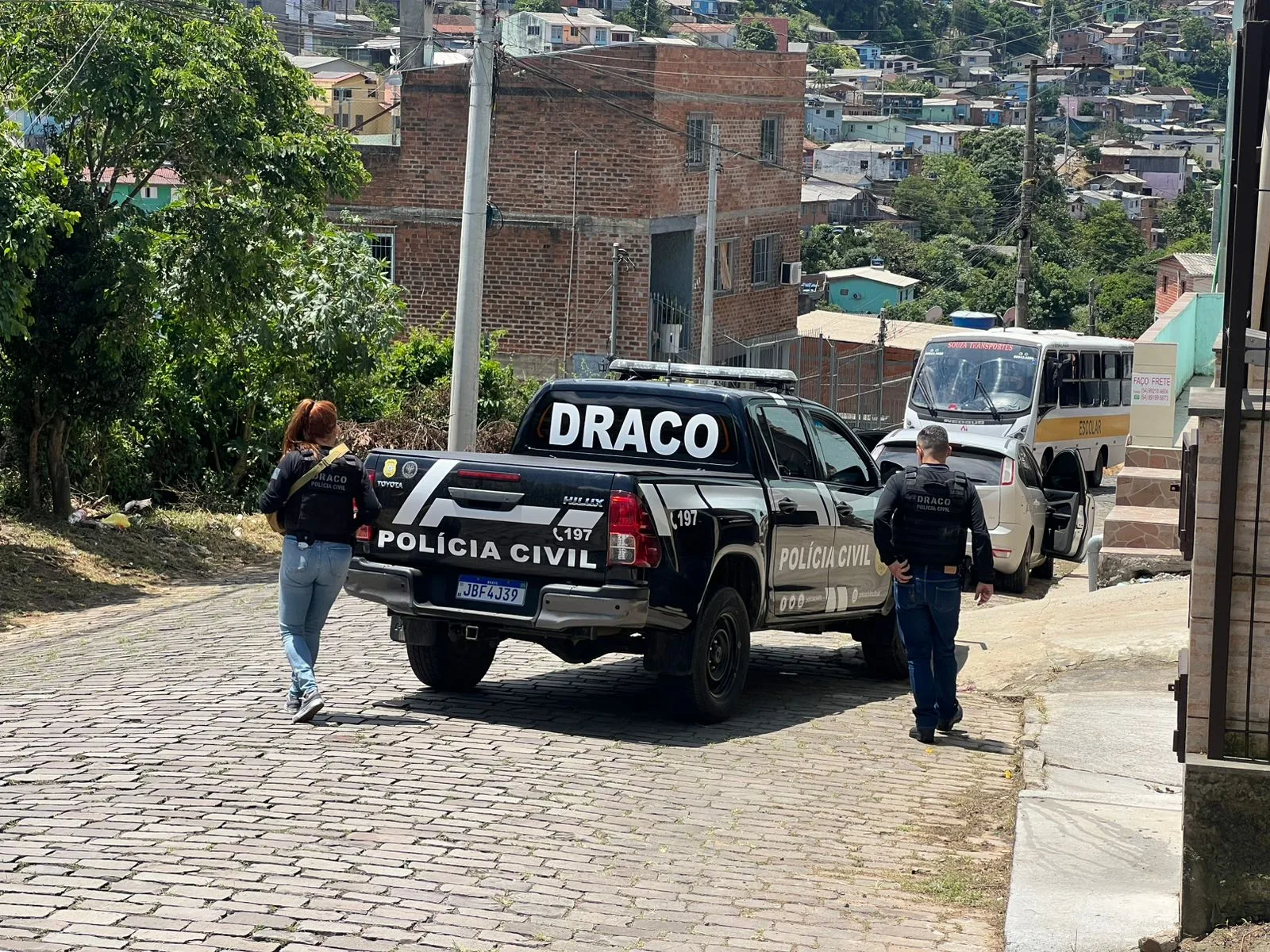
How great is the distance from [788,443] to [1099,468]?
22.6 m

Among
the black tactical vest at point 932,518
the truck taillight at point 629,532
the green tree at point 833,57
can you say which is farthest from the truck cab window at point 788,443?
the green tree at point 833,57

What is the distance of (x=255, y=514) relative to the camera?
2081cm

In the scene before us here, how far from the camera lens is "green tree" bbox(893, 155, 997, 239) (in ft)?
288

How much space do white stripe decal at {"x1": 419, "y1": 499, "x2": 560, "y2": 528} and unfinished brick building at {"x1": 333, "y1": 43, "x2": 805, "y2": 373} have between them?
A: 86.5 feet

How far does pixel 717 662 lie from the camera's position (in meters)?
9.94

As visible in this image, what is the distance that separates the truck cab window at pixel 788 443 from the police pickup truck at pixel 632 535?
14 millimetres

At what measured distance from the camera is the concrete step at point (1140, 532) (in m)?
16.2

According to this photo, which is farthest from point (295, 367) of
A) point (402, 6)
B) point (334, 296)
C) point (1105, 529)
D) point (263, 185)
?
point (402, 6)

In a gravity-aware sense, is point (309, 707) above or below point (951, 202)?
below

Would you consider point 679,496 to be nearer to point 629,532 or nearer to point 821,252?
point 629,532

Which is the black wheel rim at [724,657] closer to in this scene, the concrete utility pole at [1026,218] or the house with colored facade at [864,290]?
the concrete utility pole at [1026,218]

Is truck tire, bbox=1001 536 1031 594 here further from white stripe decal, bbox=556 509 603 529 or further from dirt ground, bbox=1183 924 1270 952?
dirt ground, bbox=1183 924 1270 952

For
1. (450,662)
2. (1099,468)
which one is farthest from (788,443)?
(1099,468)

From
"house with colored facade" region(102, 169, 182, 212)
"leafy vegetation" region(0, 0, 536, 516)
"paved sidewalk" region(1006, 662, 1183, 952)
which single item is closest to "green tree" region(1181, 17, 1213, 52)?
"house with colored facade" region(102, 169, 182, 212)
